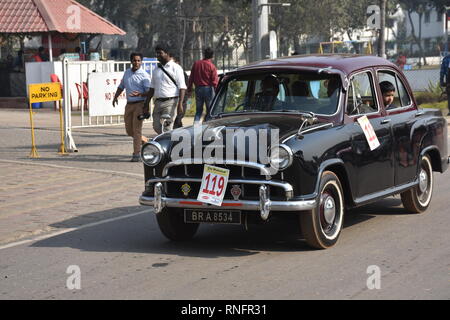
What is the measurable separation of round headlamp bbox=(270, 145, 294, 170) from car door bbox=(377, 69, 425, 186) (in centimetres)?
211

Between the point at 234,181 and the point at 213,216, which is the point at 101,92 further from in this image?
the point at 234,181

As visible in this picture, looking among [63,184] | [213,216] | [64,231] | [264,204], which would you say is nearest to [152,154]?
[213,216]

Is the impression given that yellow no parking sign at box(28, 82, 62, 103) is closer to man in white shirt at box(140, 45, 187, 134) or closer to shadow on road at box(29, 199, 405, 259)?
man in white shirt at box(140, 45, 187, 134)

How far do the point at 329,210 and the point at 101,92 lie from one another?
10533mm

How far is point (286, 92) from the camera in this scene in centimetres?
919

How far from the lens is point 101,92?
18.1 metres

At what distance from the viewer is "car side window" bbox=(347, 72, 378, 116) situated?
358 inches

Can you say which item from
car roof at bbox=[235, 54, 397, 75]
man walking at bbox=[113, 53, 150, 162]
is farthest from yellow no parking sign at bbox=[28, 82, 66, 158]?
car roof at bbox=[235, 54, 397, 75]

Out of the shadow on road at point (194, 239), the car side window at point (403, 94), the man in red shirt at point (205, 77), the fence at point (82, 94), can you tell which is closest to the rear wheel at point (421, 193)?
the shadow on road at point (194, 239)

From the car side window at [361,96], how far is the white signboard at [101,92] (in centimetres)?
906
